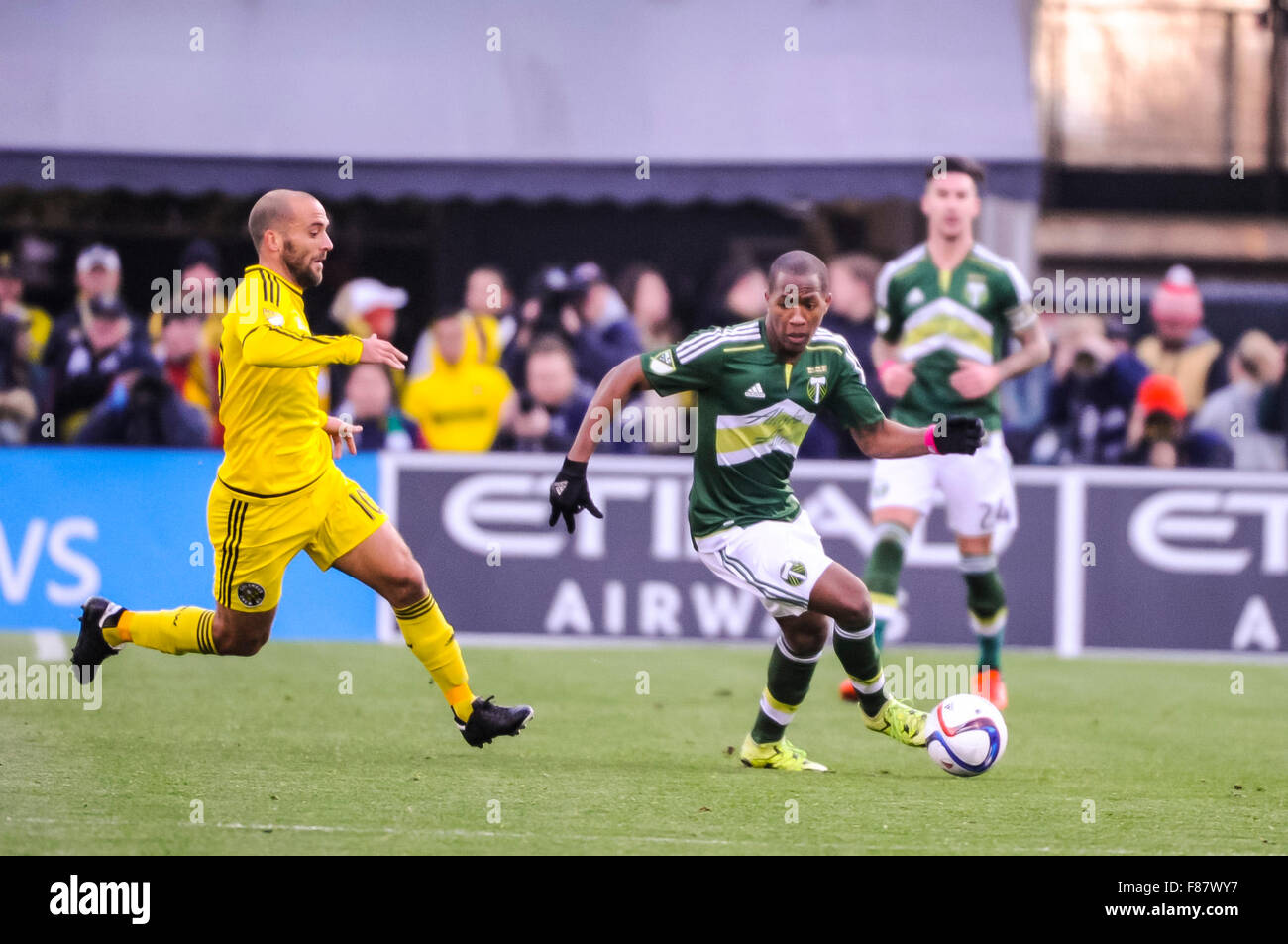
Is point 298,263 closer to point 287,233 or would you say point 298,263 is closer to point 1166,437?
point 287,233

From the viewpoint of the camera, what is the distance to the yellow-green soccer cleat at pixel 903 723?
714cm

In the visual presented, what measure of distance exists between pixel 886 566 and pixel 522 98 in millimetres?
7478

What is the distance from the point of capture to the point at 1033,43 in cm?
1641

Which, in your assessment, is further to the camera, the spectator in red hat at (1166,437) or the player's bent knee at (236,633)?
the spectator in red hat at (1166,437)

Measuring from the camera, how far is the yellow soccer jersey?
22.1 feet

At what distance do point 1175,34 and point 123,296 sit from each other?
404 inches

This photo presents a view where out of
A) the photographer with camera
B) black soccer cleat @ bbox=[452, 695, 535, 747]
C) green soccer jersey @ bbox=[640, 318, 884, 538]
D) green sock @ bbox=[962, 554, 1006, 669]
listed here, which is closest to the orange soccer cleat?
green sock @ bbox=[962, 554, 1006, 669]

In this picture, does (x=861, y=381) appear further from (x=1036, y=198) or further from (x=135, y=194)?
(x=135, y=194)

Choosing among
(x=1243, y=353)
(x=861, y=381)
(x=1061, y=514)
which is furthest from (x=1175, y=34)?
(x=861, y=381)

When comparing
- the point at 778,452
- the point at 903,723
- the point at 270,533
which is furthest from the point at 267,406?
the point at 903,723

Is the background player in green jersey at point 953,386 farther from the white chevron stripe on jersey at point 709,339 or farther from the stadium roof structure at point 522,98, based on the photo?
the stadium roof structure at point 522,98

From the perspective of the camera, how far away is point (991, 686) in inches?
363

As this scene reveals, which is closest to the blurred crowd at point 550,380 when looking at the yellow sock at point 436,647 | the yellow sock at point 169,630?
the yellow sock at point 169,630

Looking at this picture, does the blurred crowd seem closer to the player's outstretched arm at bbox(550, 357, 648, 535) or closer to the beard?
the player's outstretched arm at bbox(550, 357, 648, 535)
